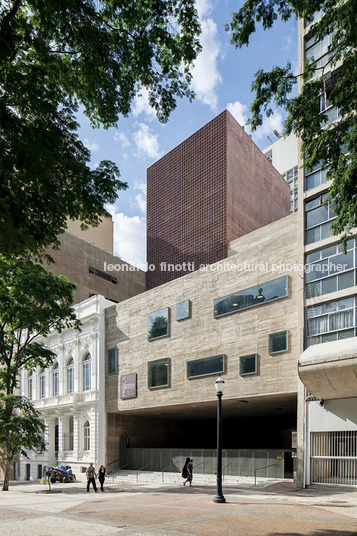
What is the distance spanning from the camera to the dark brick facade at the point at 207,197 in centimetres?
4331

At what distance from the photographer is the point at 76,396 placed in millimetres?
39812

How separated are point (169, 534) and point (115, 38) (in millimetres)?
11182

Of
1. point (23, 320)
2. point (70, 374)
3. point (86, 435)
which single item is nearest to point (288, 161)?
point (70, 374)

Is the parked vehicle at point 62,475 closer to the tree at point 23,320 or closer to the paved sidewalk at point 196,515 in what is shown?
the tree at point 23,320

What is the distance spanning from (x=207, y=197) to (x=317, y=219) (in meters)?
21.5

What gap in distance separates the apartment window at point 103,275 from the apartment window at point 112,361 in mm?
18474

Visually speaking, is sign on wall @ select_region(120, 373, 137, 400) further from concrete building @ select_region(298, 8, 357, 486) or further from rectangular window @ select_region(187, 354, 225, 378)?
concrete building @ select_region(298, 8, 357, 486)

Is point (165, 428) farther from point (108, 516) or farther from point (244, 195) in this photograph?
point (108, 516)

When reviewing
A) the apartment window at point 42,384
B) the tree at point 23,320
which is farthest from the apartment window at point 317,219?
the apartment window at point 42,384

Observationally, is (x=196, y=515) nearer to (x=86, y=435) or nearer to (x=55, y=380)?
(x=86, y=435)

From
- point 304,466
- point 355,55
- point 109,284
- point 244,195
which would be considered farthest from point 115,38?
point 109,284

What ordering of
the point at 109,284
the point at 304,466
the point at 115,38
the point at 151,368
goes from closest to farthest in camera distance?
the point at 115,38 < the point at 304,466 < the point at 151,368 < the point at 109,284

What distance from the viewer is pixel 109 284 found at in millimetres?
57500

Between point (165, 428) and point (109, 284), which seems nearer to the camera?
point (165, 428)
